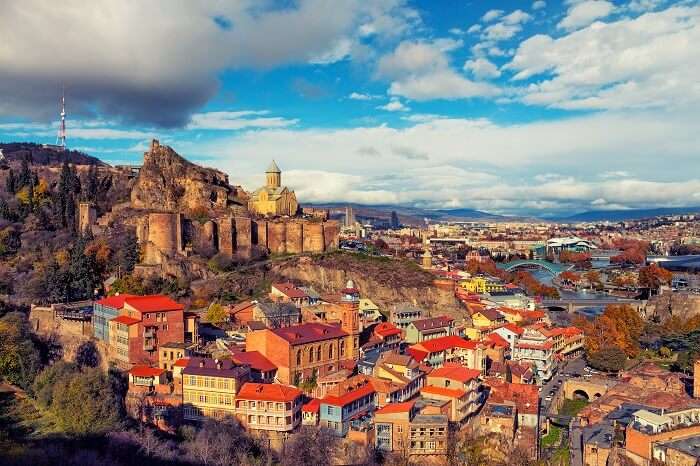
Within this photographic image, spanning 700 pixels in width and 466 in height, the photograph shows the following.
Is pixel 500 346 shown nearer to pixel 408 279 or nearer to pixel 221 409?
pixel 408 279

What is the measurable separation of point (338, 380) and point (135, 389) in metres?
9.48

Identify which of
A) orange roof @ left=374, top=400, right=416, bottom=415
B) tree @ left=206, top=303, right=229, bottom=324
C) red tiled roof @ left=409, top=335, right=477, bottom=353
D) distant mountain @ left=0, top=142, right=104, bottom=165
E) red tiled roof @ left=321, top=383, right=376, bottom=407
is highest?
distant mountain @ left=0, top=142, right=104, bottom=165

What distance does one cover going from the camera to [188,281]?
44656 millimetres

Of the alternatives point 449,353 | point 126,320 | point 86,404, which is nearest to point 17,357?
point 126,320

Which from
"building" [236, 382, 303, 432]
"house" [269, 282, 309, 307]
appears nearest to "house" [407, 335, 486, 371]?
"house" [269, 282, 309, 307]

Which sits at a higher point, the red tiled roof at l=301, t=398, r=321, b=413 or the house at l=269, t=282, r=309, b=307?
the house at l=269, t=282, r=309, b=307

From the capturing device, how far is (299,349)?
30.5 m

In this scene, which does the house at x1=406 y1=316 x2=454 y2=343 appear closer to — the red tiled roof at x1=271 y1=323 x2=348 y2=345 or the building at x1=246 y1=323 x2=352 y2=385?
the red tiled roof at x1=271 y1=323 x2=348 y2=345

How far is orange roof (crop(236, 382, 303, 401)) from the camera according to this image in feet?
86.4

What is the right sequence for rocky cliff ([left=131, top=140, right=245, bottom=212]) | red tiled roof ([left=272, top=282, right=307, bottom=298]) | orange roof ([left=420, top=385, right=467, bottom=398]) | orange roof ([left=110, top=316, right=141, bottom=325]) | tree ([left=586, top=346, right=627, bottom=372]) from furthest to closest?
rocky cliff ([left=131, top=140, right=245, bottom=212])
red tiled roof ([left=272, top=282, right=307, bottom=298])
tree ([left=586, top=346, right=627, bottom=372])
orange roof ([left=110, top=316, right=141, bottom=325])
orange roof ([left=420, top=385, right=467, bottom=398])

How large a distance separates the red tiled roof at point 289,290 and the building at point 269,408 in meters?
14.3

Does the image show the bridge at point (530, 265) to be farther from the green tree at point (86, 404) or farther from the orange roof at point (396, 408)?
the green tree at point (86, 404)

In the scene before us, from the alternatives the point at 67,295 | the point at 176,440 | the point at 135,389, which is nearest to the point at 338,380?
the point at 176,440

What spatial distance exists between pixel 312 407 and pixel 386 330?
12.0 metres
